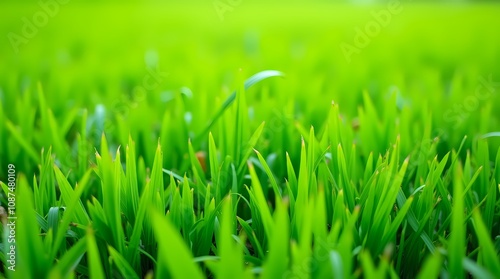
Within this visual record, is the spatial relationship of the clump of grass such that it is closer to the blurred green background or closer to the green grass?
the green grass

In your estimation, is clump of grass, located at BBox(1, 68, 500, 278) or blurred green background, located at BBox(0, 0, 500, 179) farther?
blurred green background, located at BBox(0, 0, 500, 179)

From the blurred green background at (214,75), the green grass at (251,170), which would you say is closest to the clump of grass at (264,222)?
the green grass at (251,170)

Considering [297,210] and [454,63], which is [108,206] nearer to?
[297,210]

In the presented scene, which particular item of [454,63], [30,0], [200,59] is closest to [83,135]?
[200,59]

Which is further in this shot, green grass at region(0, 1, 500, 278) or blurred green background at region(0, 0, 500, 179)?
blurred green background at region(0, 0, 500, 179)

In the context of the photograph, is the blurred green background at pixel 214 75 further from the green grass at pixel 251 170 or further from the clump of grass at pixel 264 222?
the clump of grass at pixel 264 222

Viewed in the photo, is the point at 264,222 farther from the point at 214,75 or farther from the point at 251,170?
the point at 214,75

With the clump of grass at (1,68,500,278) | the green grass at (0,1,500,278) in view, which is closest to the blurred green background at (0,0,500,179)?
the green grass at (0,1,500,278)

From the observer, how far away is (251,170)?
2.59ft

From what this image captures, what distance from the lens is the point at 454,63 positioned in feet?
8.41

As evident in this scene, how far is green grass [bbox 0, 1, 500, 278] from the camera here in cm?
69

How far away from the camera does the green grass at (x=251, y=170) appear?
0.69 meters

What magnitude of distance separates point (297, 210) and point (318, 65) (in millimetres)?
1661

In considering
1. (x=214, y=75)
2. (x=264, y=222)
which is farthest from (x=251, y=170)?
(x=214, y=75)
